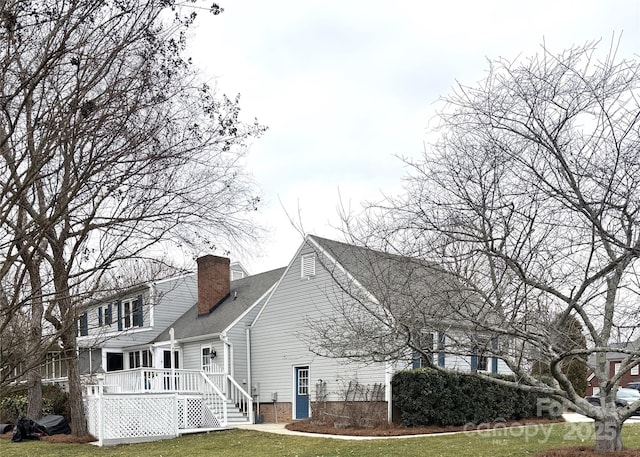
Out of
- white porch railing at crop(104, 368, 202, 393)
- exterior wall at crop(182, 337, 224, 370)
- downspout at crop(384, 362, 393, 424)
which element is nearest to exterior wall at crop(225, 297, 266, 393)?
exterior wall at crop(182, 337, 224, 370)

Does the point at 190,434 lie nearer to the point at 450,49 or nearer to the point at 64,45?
the point at 450,49

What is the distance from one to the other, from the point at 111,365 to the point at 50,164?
27.4 meters

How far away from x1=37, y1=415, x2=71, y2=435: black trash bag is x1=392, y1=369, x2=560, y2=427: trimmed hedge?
10157 mm

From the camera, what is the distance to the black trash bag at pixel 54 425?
19109 mm

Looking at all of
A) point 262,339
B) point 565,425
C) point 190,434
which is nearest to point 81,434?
point 190,434

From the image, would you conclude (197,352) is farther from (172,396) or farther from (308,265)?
(308,265)

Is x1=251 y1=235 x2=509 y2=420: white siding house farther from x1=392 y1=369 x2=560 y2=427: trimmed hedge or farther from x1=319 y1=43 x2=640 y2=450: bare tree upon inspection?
x1=319 y1=43 x2=640 y2=450: bare tree

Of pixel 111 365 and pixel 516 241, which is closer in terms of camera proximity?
pixel 516 241

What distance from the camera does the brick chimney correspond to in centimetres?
2594

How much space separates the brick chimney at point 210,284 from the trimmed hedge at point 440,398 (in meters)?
10.9

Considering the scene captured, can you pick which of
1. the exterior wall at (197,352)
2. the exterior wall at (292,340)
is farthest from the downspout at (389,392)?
the exterior wall at (197,352)

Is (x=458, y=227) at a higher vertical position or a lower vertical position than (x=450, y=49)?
lower

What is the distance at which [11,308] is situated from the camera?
367cm

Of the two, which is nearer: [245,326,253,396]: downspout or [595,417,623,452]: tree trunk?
[595,417,623,452]: tree trunk
